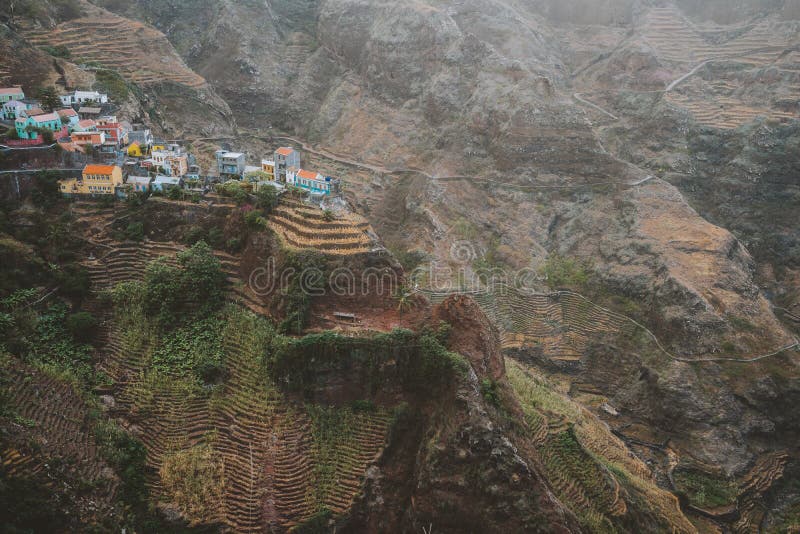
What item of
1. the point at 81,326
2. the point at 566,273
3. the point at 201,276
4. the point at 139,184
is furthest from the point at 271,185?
the point at 566,273

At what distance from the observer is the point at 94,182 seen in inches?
977

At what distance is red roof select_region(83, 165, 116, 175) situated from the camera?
80.6 feet

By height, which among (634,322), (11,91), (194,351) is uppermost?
(11,91)

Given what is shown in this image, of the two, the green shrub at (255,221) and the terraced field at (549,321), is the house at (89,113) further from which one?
the terraced field at (549,321)

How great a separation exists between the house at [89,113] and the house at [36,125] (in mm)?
2560

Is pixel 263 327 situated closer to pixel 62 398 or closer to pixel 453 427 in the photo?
pixel 62 398

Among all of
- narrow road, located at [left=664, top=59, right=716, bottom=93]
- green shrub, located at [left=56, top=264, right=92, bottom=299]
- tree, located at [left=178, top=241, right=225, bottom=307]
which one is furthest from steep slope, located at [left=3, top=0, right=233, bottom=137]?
narrow road, located at [left=664, top=59, right=716, bottom=93]

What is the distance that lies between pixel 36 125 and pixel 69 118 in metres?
1.65

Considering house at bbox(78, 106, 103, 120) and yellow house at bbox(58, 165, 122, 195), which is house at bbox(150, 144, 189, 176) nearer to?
yellow house at bbox(58, 165, 122, 195)

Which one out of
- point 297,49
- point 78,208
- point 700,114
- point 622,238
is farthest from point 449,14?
point 78,208

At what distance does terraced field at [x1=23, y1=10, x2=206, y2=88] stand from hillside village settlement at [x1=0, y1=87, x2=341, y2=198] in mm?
10479

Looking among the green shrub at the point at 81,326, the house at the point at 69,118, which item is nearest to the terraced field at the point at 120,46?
the house at the point at 69,118

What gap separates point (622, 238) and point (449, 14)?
31.0 metres

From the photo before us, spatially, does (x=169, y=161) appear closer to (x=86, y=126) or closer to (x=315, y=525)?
(x=86, y=126)
